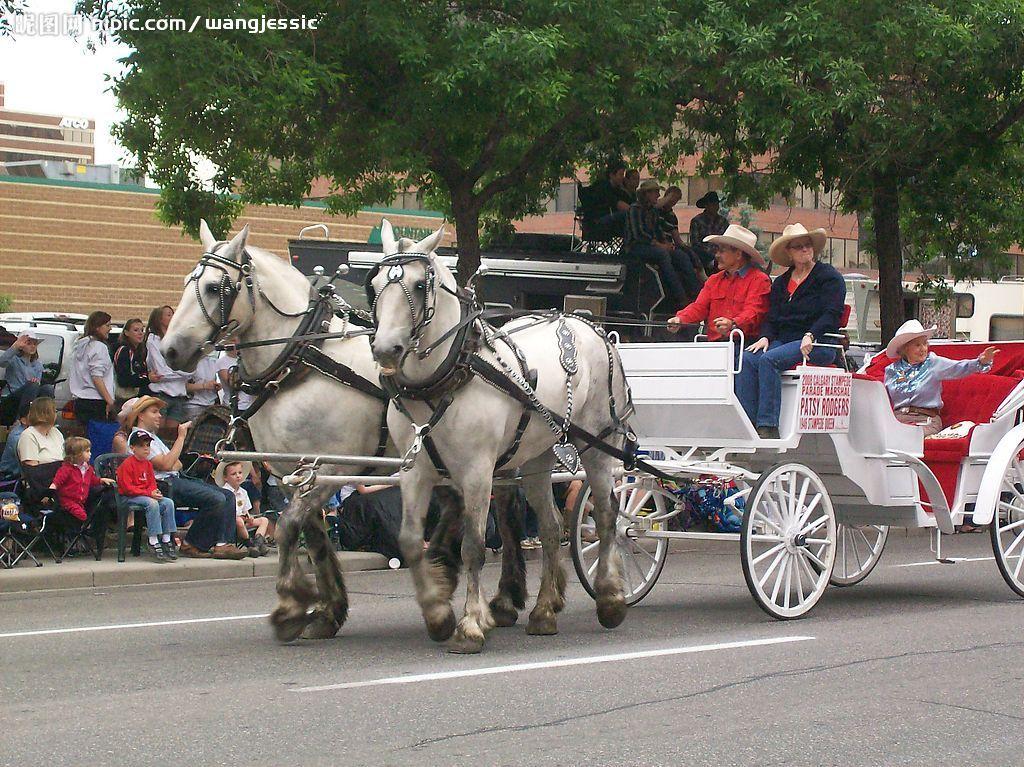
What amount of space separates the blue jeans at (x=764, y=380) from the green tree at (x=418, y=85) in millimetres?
7514

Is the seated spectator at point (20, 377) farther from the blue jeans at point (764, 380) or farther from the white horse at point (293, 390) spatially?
the blue jeans at point (764, 380)

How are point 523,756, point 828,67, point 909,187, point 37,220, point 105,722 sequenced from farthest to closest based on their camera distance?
point 37,220 → point 909,187 → point 828,67 → point 105,722 → point 523,756

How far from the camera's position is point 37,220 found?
166 ft

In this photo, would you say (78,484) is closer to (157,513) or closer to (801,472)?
(157,513)

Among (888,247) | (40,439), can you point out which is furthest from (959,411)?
(888,247)

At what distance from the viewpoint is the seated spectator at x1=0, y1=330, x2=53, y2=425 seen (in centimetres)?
1506

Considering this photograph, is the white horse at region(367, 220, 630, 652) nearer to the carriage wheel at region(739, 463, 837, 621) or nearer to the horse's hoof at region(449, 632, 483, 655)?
the horse's hoof at region(449, 632, 483, 655)

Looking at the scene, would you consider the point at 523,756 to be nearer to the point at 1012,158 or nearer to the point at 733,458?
the point at 733,458

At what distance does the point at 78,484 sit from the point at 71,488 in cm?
7

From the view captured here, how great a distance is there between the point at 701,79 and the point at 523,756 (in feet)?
46.2

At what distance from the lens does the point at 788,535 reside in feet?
31.8

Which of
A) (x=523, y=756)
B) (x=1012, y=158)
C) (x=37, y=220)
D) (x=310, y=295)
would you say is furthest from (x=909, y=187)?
(x=37, y=220)

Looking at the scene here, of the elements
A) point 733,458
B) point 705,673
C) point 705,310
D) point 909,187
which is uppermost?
point 909,187

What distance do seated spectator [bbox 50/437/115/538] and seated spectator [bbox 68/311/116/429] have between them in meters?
1.68
